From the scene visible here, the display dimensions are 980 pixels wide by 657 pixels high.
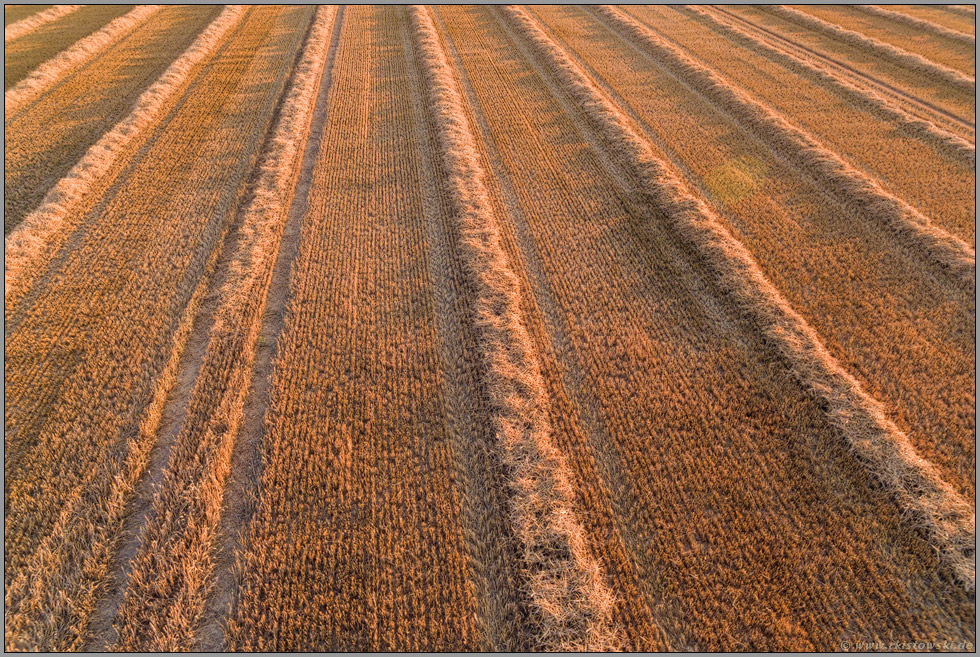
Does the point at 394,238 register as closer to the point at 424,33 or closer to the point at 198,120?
the point at 198,120

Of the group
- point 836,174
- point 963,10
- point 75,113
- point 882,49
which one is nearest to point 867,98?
point 836,174

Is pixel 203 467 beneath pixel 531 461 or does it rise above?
beneath

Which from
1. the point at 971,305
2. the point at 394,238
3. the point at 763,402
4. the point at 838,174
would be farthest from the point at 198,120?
the point at 971,305

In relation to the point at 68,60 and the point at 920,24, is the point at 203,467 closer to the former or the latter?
the point at 68,60

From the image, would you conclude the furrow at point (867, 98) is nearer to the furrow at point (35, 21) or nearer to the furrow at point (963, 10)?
the furrow at point (963, 10)

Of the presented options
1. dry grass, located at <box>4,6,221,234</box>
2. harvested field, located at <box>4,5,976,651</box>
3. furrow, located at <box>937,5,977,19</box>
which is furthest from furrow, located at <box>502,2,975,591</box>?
furrow, located at <box>937,5,977,19</box>

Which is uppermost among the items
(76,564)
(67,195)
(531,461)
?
(67,195)

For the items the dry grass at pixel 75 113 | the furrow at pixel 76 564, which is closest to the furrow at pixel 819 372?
the furrow at pixel 76 564
